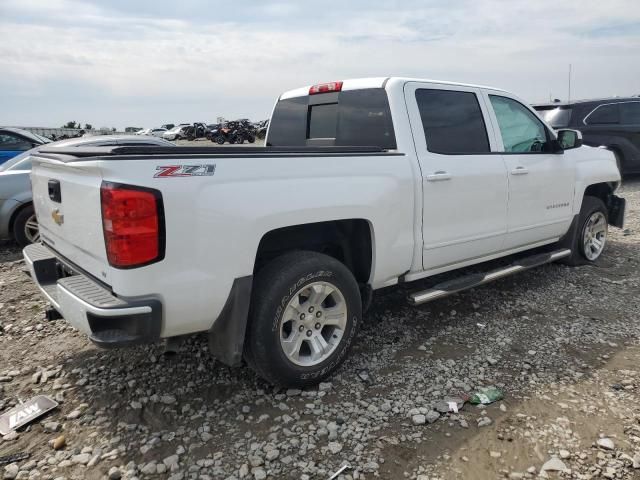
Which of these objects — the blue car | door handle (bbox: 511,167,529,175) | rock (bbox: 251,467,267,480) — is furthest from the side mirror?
the blue car

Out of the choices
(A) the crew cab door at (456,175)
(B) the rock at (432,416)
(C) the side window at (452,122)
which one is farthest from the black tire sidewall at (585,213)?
(B) the rock at (432,416)

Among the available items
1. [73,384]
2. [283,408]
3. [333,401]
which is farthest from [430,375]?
[73,384]

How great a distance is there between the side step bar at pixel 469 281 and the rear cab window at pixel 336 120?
112 centimetres

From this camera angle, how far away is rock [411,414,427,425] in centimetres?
281

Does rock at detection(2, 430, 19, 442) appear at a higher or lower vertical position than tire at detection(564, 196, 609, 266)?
lower

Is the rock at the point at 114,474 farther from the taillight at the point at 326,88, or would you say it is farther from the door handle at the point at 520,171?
the door handle at the point at 520,171

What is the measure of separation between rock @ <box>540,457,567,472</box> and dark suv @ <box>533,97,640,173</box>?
29.0 feet

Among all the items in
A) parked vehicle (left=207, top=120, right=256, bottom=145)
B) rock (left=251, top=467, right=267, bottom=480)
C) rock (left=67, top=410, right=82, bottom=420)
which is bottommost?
rock (left=251, top=467, right=267, bottom=480)

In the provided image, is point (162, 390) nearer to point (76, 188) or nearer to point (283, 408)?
point (283, 408)

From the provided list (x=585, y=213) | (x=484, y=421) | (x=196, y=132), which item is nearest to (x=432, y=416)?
(x=484, y=421)

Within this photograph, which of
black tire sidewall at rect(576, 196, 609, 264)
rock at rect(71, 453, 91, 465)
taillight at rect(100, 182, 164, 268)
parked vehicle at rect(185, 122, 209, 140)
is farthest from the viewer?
parked vehicle at rect(185, 122, 209, 140)

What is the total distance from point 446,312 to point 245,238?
7.92 feet

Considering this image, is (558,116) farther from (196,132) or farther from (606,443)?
(196,132)

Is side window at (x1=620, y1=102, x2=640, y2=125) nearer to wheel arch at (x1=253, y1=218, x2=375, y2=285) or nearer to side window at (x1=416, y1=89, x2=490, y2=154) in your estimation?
side window at (x1=416, y1=89, x2=490, y2=154)
